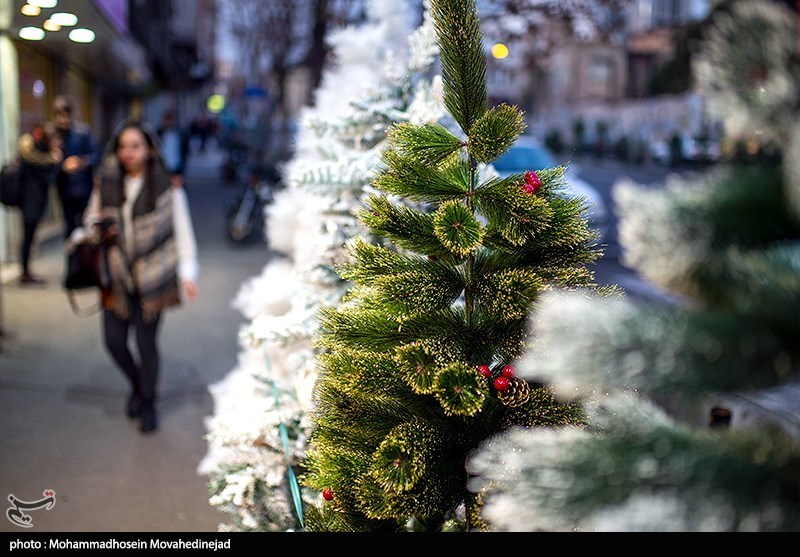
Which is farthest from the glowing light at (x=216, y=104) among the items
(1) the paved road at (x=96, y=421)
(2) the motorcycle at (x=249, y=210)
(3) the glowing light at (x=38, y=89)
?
(1) the paved road at (x=96, y=421)

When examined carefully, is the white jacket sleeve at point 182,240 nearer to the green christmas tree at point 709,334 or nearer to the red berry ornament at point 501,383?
the red berry ornament at point 501,383

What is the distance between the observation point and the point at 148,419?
17.0 feet

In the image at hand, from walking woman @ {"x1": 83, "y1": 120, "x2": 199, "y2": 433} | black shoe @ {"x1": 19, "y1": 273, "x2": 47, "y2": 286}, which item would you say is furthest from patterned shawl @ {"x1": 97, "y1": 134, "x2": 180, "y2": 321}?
black shoe @ {"x1": 19, "y1": 273, "x2": 47, "y2": 286}

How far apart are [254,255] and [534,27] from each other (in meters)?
5.77

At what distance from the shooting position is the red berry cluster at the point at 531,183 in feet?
5.64

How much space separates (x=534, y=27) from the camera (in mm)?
8766

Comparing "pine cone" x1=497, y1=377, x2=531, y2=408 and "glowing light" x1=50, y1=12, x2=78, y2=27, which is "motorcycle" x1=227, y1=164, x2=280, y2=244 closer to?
"glowing light" x1=50, y1=12, x2=78, y2=27

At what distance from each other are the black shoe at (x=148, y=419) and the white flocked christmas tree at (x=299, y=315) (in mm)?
1749

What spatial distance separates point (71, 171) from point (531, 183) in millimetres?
9413

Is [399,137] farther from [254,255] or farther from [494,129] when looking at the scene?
[254,255]

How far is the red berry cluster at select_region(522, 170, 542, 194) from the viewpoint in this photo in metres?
1.72

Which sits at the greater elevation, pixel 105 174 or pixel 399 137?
pixel 399 137

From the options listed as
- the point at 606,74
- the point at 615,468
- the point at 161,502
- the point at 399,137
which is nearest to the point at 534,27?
the point at 161,502

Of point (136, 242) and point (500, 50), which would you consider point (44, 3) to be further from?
point (500, 50)
